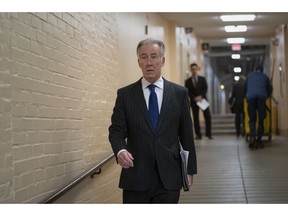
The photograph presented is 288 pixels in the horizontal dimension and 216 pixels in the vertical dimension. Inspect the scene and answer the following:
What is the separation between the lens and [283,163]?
3.59 m

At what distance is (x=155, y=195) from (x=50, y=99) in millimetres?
881

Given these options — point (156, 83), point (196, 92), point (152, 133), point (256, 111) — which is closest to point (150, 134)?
point (152, 133)

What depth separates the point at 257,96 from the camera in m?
5.18

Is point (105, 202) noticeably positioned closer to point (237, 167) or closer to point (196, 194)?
point (196, 194)

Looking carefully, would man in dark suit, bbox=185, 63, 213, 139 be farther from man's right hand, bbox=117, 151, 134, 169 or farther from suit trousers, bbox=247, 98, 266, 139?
man's right hand, bbox=117, 151, 134, 169

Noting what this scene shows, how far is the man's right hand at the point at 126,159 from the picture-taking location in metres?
2.21

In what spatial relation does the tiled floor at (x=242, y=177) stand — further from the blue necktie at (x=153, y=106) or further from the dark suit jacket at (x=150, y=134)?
the blue necktie at (x=153, y=106)

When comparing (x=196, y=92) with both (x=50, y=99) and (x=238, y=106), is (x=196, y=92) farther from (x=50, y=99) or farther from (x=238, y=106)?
(x=50, y=99)

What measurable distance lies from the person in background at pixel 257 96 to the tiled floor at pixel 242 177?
0.44 meters

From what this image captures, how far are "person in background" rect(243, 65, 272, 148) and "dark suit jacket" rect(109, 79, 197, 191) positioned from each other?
2774 millimetres
